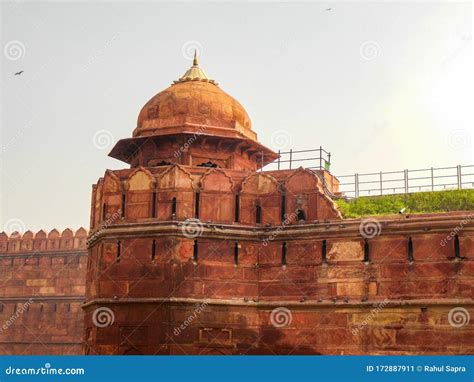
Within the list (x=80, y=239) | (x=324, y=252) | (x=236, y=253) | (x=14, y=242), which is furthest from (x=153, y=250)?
(x=14, y=242)

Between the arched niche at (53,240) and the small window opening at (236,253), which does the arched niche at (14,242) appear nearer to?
the arched niche at (53,240)

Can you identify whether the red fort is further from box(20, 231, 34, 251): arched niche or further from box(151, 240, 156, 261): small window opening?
box(20, 231, 34, 251): arched niche

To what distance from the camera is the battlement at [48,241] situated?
29.9 meters

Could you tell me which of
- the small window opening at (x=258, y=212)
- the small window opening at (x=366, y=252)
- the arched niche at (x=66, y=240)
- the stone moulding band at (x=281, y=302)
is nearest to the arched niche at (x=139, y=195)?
the stone moulding band at (x=281, y=302)

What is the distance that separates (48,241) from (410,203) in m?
16.9

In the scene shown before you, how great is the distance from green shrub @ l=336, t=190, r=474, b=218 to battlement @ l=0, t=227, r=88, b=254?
47.0 feet

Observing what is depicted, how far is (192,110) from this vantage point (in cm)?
1967

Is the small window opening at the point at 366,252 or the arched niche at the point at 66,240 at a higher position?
the arched niche at the point at 66,240

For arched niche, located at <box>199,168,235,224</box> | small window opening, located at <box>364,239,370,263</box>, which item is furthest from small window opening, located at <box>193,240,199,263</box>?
small window opening, located at <box>364,239,370,263</box>

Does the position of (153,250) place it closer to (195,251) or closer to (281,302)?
(195,251)

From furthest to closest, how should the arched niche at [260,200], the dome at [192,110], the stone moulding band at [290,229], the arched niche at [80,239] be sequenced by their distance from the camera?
1. the arched niche at [80,239]
2. the dome at [192,110]
3. the arched niche at [260,200]
4. the stone moulding band at [290,229]

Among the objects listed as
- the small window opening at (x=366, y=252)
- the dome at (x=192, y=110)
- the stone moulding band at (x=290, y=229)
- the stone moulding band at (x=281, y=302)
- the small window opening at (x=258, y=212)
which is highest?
the dome at (x=192, y=110)

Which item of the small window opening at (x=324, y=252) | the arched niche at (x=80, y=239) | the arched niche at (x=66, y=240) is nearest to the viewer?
the small window opening at (x=324, y=252)

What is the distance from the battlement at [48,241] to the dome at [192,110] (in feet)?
34.8
